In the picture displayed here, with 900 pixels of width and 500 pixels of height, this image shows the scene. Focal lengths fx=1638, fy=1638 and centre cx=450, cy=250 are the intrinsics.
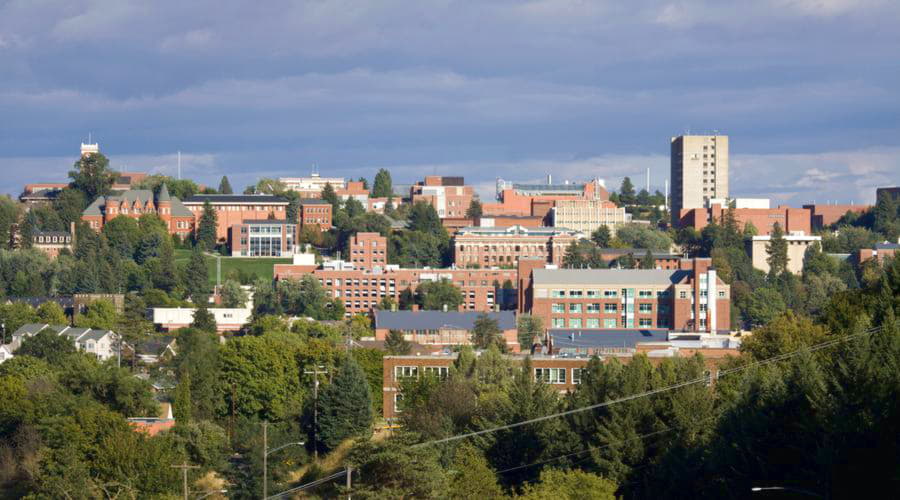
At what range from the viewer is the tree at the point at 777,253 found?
596ft

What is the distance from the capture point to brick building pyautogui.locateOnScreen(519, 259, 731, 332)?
150m

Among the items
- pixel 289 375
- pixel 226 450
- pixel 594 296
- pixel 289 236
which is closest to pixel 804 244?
pixel 594 296

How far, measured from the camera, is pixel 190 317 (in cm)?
15075

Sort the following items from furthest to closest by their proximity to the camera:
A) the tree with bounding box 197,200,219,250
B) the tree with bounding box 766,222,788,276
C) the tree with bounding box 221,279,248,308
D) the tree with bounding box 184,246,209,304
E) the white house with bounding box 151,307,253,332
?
the tree with bounding box 197,200,219,250 < the tree with bounding box 766,222,788,276 < the tree with bounding box 184,246,209,304 < the tree with bounding box 221,279,248,308 < the white house with bounding box 151,307,253,332

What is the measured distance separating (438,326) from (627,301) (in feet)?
68.0

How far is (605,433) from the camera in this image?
2539 inches

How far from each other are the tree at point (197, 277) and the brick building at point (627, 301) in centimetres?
→ 3511

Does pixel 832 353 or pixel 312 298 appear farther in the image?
pixel 312 298

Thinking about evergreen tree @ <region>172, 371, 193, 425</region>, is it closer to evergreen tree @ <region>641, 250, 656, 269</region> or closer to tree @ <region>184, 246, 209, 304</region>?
tree @ <region>184, 246, 209, 304</region>

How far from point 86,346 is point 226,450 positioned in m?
55.6

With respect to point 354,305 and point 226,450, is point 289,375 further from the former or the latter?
point 354,305

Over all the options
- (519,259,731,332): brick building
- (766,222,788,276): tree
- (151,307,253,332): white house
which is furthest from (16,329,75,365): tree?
(766,222,788,276): tree

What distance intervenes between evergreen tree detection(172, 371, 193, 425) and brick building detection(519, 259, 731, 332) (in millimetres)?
64510

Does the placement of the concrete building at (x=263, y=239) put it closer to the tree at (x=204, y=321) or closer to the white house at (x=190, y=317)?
the white house at (x=190, y=317)
